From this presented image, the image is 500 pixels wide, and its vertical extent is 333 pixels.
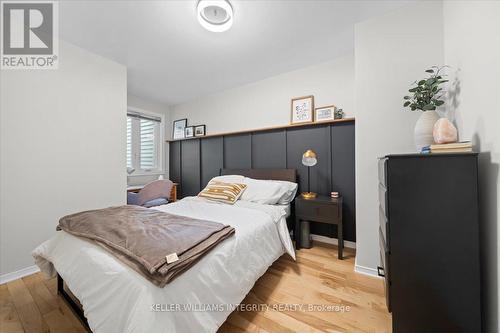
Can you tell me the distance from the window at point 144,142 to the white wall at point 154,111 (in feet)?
0.35

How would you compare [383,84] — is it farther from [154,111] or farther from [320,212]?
[154,111]

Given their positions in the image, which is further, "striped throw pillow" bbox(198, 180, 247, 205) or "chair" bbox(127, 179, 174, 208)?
"chair" bbox(127, 179, 174, 208)

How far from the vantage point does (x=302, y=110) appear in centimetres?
279

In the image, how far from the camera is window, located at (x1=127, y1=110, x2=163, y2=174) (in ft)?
12.7

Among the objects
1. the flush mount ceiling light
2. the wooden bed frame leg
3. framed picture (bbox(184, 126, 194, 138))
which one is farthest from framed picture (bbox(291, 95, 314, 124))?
the wooden bed frame leg

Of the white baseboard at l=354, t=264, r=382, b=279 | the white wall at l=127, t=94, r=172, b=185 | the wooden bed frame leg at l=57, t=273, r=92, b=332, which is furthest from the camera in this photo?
the white wall at l=127, t=94, r=172, b=185

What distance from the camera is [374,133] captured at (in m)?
1.86

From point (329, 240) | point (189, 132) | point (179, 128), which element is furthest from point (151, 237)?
point (179, 128)

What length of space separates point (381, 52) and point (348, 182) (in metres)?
1.44

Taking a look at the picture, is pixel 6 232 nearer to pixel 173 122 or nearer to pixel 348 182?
pixel 173 122

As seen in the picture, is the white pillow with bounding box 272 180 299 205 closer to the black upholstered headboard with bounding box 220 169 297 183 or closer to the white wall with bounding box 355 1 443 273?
the black upholstered headboard with bounding box 220 169 297 183

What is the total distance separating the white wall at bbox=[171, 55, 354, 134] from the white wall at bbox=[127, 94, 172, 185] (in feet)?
1.57

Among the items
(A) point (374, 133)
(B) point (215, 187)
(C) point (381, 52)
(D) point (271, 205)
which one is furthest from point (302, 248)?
(C) point (381, 52)

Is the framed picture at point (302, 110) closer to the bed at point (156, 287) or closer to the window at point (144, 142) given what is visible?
the bed at point (156, 287)
